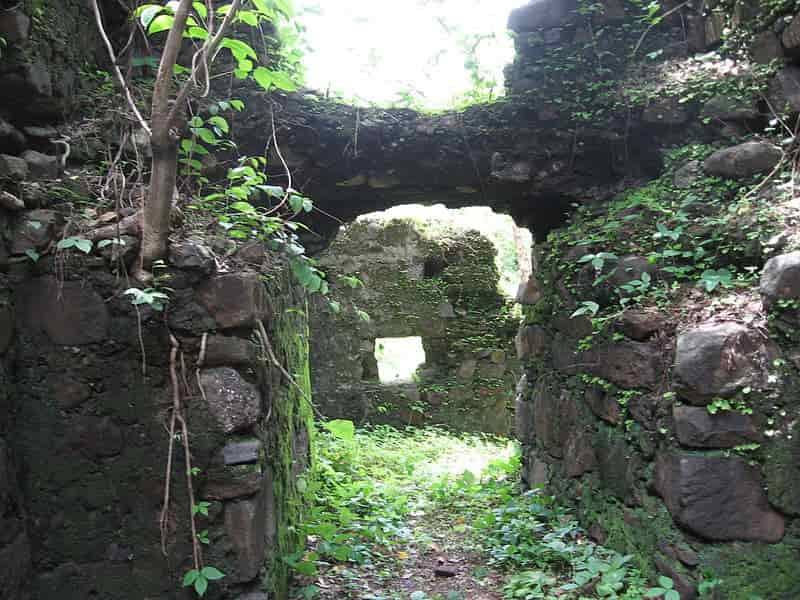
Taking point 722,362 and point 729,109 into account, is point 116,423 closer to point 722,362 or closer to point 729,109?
point 722,362

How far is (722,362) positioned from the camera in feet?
8.47

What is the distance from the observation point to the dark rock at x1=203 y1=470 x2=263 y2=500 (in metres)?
2.33

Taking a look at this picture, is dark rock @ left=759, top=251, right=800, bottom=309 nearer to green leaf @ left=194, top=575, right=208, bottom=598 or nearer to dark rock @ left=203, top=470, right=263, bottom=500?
dark rock @ left=203, top=470, right=263, bottom=500

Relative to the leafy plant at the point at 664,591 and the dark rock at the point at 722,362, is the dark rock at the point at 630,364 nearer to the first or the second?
the dark rock at the point at 722,362

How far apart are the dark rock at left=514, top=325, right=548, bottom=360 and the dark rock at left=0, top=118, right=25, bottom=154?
349 centimetres

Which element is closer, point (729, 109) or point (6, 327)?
point (6, 327)

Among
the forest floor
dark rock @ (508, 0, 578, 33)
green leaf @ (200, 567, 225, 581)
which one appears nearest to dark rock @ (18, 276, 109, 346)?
green leaf @ (200, 567, 225, 581)

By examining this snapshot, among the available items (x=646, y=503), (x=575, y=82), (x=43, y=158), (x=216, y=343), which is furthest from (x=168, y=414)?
(x=575, y=82)

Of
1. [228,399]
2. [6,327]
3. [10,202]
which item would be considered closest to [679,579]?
[228,399]

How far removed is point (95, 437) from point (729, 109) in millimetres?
3999

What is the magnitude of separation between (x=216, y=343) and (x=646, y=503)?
2.20 m

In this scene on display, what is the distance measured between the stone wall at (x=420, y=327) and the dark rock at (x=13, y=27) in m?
6.00

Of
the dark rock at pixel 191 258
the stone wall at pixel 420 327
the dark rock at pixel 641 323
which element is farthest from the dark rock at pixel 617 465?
the stone wall at pixel 420 327

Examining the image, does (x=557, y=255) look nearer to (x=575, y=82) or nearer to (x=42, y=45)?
(x=575, y=82)
